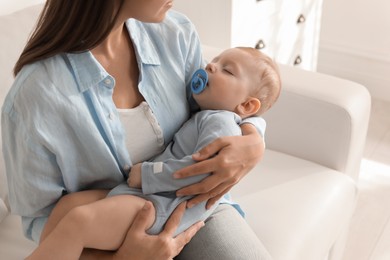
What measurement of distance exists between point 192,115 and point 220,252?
34cm

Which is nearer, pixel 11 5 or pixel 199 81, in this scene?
pixel 199 81

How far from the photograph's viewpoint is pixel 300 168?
165cm

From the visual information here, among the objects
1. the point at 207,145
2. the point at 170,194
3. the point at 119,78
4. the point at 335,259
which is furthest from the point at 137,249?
the point at 335,259

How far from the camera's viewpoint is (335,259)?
1.80 m

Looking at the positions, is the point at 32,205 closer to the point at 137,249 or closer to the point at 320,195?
the point at 137,249

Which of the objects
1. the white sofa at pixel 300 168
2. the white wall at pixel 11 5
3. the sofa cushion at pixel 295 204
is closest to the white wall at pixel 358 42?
the white sofa at pixel 300 168

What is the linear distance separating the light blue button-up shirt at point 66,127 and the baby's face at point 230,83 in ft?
0.27

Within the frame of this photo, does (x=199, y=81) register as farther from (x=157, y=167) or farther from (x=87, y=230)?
(x=87, y=230)

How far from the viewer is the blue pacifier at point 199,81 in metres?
1.27

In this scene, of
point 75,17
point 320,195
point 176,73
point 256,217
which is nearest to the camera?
point 75,17

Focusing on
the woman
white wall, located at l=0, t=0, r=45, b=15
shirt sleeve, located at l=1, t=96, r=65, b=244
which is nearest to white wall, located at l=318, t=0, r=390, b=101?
white wall, located at l=0, t=0, r=45, b=15

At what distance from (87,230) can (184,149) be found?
0.95 feet

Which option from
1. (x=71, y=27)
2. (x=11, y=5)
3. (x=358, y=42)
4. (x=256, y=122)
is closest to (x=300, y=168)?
(x=256, y=122)

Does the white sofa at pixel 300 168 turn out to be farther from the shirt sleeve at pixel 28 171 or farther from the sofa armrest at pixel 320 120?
the shirt sleeve at pixel 28 171
